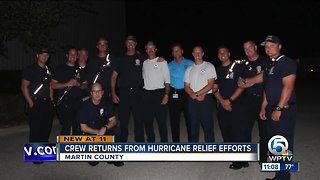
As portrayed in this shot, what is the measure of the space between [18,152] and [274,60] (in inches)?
198

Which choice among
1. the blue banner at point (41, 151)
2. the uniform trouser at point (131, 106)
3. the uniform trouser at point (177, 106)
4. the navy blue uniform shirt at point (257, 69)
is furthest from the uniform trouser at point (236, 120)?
the blue banner at point (41, 151)

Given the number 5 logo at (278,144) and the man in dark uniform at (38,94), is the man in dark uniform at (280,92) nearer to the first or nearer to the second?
the number 5 logo at (278,144)

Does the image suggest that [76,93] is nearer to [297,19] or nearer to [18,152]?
[18,152]

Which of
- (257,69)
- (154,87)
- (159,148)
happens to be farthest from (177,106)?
(159,148)

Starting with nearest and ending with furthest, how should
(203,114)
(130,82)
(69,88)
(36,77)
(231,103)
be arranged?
(231,103), (36,77), (203,114), (69,88), (130,82)

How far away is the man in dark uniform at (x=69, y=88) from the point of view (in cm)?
761

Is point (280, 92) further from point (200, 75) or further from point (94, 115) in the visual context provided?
point (94, 115)

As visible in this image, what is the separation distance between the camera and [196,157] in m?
6.41

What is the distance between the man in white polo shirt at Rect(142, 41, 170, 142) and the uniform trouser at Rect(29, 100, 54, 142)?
169cm

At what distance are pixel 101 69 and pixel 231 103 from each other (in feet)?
7.55

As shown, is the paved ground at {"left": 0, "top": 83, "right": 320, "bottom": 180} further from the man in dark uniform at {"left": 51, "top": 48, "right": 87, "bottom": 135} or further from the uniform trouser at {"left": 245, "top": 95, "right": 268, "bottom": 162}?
the man in dark uniform at {"left": 51, "top": 48, "right": 87, "bottom": 135}

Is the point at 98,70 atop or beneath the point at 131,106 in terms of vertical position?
atop

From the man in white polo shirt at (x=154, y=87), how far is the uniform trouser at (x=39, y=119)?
5.54ft

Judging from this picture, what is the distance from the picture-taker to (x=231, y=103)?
701 cm
